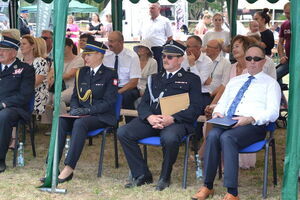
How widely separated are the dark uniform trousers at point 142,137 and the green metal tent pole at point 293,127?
46.3 inches

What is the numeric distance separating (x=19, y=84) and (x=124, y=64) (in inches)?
70.5

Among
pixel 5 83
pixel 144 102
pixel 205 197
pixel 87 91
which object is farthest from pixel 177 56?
pixel 5 83

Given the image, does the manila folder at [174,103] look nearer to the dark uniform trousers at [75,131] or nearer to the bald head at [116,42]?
the dark uniform trousers at [75,131]

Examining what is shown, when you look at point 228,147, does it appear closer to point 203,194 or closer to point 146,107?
point 203,194

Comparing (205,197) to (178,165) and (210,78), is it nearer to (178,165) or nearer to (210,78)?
(178,165)

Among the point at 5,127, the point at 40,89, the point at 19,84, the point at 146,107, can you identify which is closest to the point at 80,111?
the point at 146,107

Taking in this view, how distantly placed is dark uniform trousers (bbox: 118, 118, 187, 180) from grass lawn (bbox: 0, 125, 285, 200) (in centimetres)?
19

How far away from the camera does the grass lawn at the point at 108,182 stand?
5.28m

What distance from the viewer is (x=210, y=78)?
711cm

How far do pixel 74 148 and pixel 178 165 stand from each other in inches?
51.7

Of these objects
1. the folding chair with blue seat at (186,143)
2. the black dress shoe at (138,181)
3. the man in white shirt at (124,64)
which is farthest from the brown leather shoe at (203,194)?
the man in white shirt at (124,64)

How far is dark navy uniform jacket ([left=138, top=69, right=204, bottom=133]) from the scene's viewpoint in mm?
5578

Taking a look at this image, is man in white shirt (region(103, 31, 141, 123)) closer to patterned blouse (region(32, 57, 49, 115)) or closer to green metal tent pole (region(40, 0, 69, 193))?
patterned blouse (region(32, 57, 49, 115))

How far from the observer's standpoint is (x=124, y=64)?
7836mm
